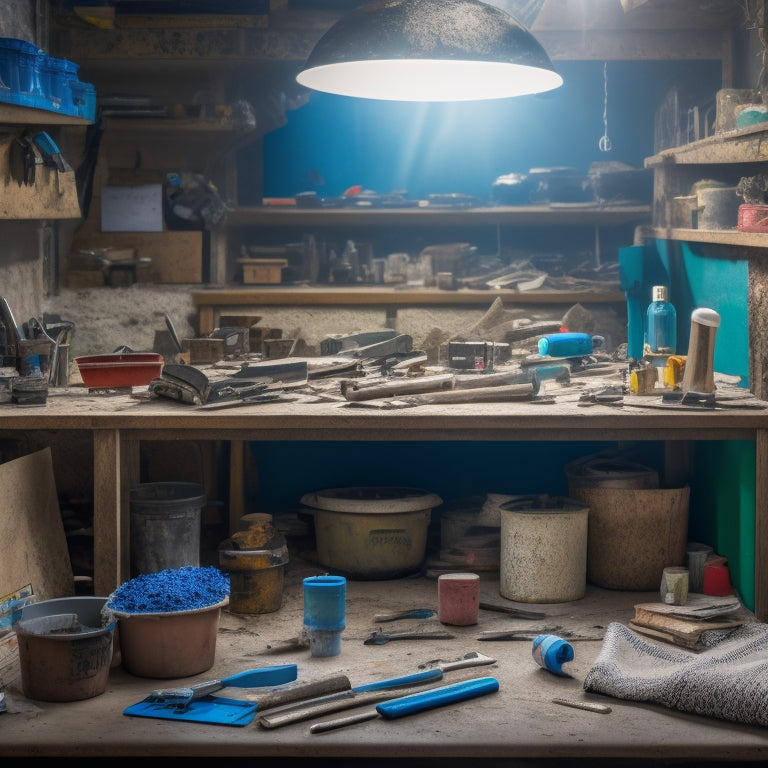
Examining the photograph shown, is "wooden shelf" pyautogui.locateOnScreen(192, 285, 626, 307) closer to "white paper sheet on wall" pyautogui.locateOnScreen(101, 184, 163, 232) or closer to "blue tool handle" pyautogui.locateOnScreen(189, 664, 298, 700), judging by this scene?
"white paper sheet on wall" pyautogui.locateOnScreen(101, 184, 163, 232)

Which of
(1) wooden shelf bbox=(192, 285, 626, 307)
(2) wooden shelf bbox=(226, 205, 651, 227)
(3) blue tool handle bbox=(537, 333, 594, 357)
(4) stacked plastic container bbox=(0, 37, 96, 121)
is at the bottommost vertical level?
(3) blue tool handle bbox=(537, 333, 594, 357)

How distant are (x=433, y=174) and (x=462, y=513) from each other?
3.69 meters

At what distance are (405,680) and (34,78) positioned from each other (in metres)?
2.56

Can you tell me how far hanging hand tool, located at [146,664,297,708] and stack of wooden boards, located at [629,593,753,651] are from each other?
1069mm

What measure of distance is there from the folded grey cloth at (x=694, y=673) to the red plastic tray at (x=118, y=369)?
1.68m

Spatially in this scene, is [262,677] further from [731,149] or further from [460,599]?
[731,149]

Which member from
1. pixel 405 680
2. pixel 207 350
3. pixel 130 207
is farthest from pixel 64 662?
pixel 130 207

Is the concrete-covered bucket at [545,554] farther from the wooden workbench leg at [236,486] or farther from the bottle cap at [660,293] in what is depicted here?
the wooden workbench leg at [236,486]

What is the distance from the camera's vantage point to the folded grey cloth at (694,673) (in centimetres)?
254

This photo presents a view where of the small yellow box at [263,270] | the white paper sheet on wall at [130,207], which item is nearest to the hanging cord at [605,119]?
the small yellow box at [263,270]

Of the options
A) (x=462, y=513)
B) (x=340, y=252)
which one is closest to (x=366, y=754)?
(x=462, y=513)

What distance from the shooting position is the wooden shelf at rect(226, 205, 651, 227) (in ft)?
21.1

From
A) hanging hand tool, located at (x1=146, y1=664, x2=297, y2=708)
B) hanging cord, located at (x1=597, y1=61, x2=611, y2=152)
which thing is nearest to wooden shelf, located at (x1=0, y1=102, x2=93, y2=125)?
hanging hand tool, located at (x1=146, y1=664, x2=297, y2=708)

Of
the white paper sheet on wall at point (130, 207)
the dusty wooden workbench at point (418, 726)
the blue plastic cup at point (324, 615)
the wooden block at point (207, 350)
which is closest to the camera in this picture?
the dusty wooden workbench at point (418, 726)
